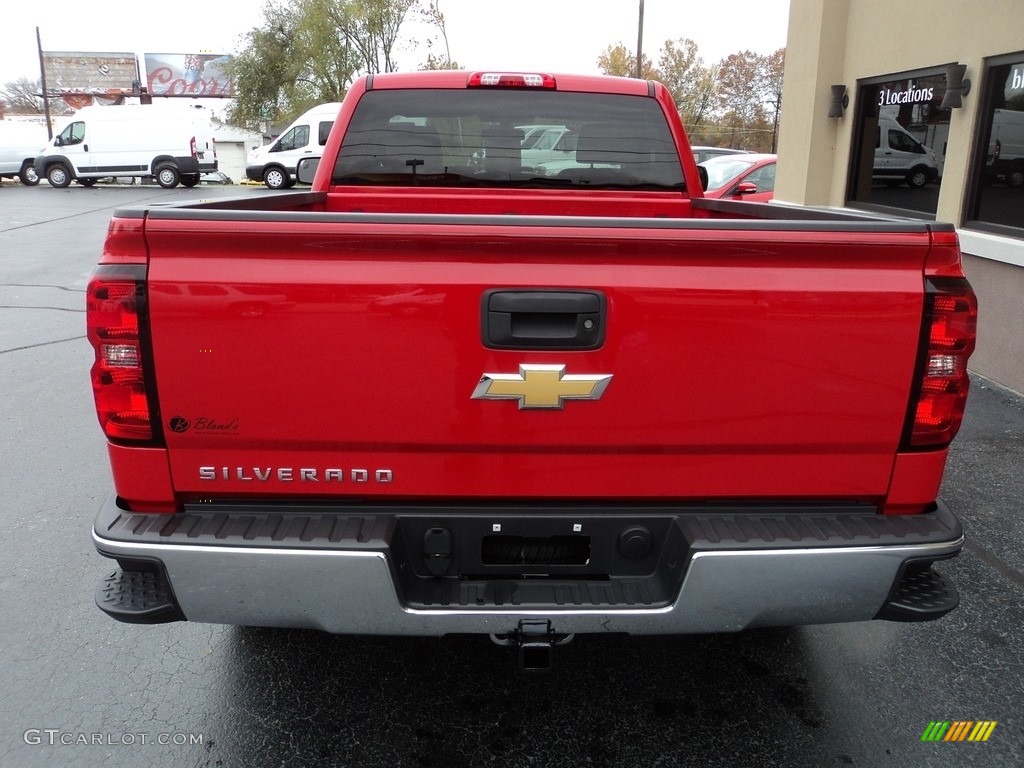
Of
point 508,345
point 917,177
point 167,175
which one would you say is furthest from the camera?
point 167,175

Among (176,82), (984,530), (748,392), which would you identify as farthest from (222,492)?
(176,82)

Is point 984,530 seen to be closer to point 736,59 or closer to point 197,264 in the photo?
point 197,264

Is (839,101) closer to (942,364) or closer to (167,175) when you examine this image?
(942,364)

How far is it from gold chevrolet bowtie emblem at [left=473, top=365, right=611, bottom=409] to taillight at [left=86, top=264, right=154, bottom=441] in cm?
88

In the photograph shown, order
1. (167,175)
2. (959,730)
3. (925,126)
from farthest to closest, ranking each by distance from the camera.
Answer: (167,175)
(925,126)
(959,730)

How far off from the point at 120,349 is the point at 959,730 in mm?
2878

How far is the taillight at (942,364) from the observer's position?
211 centimetres

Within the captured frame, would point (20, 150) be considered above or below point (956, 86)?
below

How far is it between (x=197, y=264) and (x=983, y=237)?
21.6ft

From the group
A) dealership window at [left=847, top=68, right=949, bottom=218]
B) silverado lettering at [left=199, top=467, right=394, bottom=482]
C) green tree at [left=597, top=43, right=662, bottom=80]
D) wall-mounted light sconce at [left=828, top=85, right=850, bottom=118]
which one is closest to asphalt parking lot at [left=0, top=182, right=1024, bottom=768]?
silverado lettering at [left=199, top=467, right=394, bottom=482]

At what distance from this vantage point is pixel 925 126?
7.88 metres

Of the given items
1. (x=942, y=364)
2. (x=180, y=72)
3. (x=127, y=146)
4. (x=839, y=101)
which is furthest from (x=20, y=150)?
(x=180, y=72)


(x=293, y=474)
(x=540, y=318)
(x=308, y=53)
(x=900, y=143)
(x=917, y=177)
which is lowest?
(x=293, y=474)

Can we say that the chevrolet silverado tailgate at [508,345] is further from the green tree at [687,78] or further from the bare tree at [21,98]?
the bare tree at [21,98]
